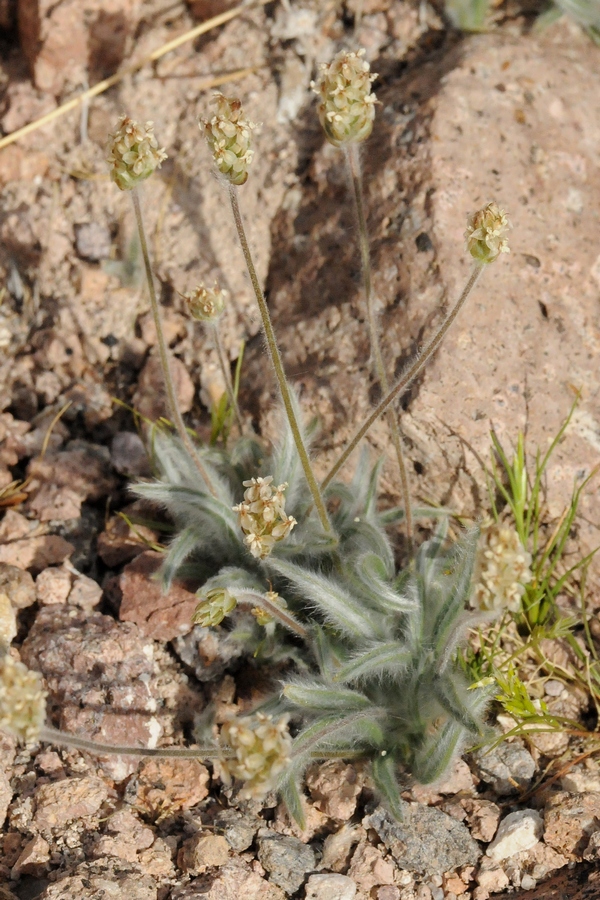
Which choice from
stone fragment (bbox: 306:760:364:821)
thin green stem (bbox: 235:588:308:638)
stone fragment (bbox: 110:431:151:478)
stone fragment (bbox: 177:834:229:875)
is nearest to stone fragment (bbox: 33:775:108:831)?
stone fragment (bbox: 177:834:229:875)

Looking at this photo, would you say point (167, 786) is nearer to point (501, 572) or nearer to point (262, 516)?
point (262, 516)

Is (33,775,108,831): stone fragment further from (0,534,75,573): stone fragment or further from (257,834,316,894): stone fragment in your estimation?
(0,534,75,573): stone fragment

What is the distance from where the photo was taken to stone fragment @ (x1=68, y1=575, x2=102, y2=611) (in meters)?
3.14

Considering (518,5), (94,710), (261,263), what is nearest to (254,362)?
(261,263)

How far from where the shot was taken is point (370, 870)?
2.55m

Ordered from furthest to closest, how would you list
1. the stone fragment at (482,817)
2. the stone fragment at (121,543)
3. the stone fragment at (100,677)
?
the stone fragment at (121,543), the stone fragment at (100,677), the stone fragment at (482,817)

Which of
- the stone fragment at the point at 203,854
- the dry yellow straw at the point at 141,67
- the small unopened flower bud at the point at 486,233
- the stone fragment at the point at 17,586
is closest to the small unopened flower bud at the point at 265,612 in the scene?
the stone fragment at the point at 203,854

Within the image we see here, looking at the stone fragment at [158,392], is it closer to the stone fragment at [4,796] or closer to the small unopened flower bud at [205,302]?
the small unopened flower bud at [205,302]

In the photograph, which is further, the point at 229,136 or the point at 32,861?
the point at 32,861

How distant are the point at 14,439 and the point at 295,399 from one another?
1.30m

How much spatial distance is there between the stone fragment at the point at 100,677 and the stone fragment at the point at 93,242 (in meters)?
1.83

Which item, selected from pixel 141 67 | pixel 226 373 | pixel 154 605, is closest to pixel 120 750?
pixel 154 605

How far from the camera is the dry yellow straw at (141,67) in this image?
4234mm

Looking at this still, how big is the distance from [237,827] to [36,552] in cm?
127
